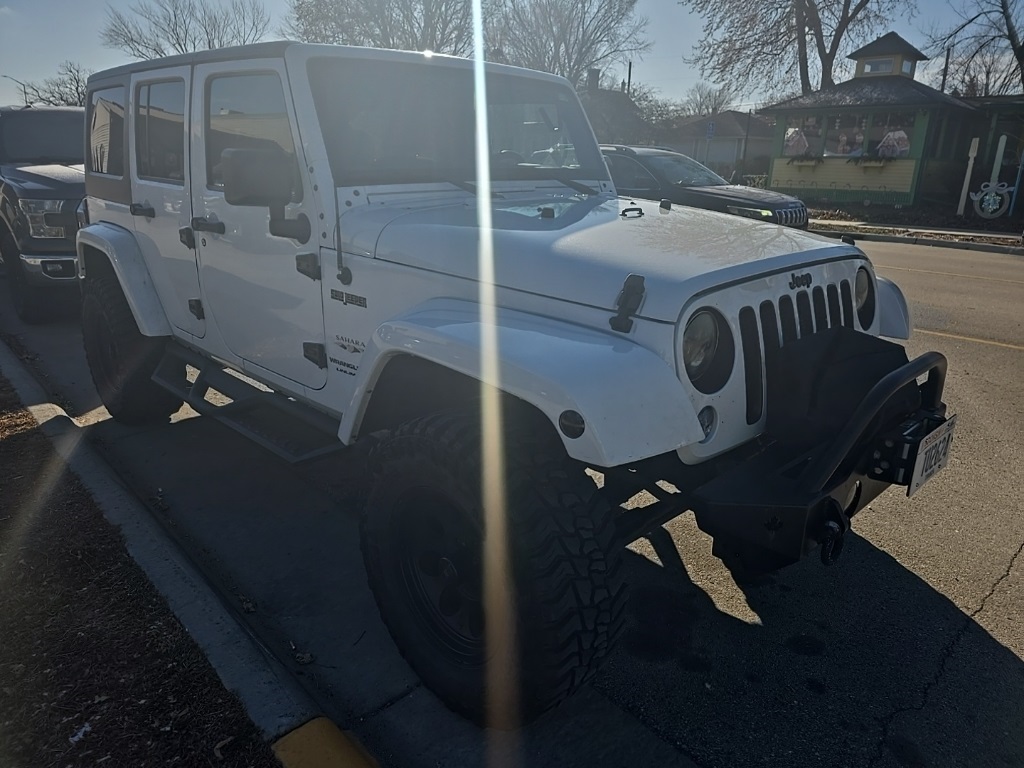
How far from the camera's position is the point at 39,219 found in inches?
285

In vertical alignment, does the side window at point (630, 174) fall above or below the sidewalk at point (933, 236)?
above

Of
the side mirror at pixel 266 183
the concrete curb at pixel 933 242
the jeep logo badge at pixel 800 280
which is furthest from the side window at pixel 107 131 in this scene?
the concrete curb at pixel 933 242

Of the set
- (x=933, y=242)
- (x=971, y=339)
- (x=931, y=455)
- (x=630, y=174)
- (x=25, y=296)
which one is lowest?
(x=933, y=242)

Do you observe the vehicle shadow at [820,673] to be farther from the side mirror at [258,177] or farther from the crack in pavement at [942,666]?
the side mirror at [258,177]

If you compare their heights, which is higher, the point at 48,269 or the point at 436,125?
the point at 436,125

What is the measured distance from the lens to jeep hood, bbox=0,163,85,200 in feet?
24.0

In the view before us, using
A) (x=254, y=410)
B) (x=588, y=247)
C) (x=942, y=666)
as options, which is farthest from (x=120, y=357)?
(x=942, y=666)

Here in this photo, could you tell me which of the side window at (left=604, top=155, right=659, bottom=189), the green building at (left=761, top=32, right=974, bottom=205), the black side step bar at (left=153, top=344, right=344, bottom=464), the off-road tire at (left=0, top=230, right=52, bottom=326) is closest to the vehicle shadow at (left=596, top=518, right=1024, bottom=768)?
the black side step bar at (left=153, top=344, right=344, bottom=464)

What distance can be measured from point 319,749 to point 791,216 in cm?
1154

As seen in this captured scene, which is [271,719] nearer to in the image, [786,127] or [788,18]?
[786,127]

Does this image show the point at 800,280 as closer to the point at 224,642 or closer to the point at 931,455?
the point at 931,455

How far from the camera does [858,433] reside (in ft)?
6.91

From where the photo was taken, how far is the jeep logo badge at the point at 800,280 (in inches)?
101

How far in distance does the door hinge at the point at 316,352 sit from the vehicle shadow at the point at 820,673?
5.33 ft
